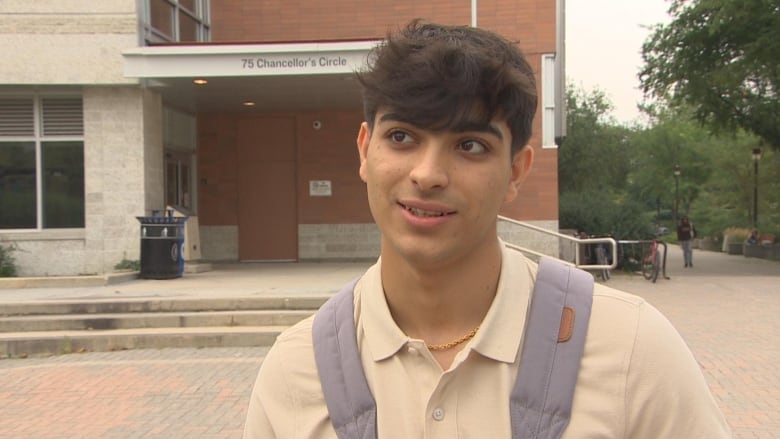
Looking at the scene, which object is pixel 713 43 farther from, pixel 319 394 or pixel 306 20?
pixel 319 394

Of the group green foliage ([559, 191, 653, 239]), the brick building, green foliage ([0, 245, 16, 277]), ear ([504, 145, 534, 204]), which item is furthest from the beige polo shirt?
green foliage ([559, 191, 653, 239])

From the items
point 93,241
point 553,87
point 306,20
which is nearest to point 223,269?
point 93,241

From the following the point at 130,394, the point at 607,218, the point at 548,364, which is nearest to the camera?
the point at 548,364

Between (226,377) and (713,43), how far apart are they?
763 inches

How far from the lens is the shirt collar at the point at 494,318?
1455 mm

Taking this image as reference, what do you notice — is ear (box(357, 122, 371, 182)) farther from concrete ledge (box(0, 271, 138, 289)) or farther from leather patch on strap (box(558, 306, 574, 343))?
concrete ledge (box(0, 271, 138, 289))

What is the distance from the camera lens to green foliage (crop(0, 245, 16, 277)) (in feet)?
43.8

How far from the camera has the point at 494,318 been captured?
1.49m

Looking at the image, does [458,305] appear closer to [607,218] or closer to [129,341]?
[129,341]

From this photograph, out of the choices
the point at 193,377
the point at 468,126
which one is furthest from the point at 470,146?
the point at 193,377

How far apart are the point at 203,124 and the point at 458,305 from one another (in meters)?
17.2

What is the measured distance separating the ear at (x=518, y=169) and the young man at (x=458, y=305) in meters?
0.01

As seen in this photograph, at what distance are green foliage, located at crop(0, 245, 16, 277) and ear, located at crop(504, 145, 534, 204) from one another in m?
13.8

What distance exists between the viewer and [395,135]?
4.93 ft
